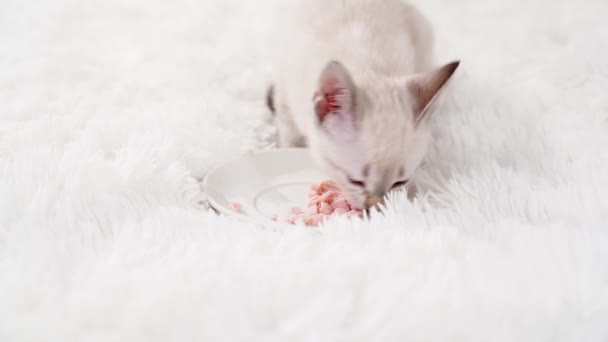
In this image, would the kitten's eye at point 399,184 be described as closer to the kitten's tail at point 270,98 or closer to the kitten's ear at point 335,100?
the kitten's ear at point 335,100

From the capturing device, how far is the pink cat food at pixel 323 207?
3.35 ft

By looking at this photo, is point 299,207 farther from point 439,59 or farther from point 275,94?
point 439,59

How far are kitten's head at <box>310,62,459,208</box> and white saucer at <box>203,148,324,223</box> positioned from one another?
138mm

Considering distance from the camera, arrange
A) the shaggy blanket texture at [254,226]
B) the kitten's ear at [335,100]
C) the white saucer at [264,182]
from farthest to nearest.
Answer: the white saucer at [264,182] < the kitten's ear at [335,100] < the shaggy blanket texture at [254,226]

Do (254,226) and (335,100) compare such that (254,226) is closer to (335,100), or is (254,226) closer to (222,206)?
(222,206)

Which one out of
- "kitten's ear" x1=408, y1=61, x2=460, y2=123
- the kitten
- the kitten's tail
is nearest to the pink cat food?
the kitten

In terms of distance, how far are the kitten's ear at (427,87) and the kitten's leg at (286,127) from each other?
378 millimetres

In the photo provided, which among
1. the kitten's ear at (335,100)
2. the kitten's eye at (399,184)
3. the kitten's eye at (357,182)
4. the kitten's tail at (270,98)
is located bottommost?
the kitten's eye at (399,184)

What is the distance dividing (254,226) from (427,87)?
38cm

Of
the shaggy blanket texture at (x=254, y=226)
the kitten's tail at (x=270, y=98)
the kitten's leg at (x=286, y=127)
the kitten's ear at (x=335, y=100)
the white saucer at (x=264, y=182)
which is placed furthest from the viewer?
the kitten's tail at (x=270, y=98)

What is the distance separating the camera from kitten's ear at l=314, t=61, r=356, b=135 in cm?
97

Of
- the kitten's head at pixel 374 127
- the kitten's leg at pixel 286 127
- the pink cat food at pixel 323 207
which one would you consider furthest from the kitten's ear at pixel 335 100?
the kitten's leg at pixel 286 127

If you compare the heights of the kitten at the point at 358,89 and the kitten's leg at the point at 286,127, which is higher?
the kitten at the point at 358,89

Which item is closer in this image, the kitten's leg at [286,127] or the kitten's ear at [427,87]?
the kitten's ear at [427,87]
